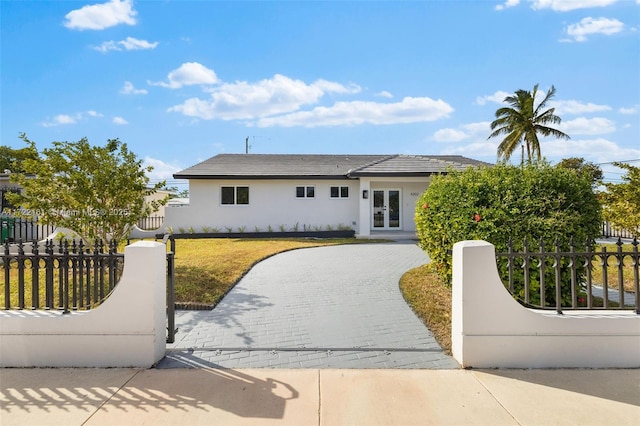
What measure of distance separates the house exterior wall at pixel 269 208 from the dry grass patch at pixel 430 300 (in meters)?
10.2

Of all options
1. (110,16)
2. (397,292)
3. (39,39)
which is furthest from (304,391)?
(39,39)

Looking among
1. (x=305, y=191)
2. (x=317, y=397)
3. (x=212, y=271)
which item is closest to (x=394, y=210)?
(x=305, y=191)

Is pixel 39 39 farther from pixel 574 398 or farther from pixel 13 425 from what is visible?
pixel 574 398

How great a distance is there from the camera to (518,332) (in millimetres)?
3920

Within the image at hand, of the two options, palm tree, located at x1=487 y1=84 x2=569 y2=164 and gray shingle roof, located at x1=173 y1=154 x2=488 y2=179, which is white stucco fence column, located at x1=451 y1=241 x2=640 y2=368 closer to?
gray shingle roof, located at x1=173 y1=154 x2=488 y2=179

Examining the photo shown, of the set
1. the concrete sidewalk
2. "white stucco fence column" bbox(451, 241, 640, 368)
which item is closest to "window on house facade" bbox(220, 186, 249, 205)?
the concrete sidewalk

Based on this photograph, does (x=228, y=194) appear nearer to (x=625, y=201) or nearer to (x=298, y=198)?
(x=298, y=198)

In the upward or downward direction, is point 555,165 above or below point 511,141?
below

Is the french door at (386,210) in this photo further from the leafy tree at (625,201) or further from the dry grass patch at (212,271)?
the leafy tree at (625,201)

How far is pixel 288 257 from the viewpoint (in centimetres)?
1142

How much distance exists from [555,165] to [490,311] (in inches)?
139

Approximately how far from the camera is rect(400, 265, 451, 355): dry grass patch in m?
4.91

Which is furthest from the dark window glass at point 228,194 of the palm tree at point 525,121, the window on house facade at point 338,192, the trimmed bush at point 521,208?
the palm tree at point 525,121

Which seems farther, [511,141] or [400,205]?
[511,141]
